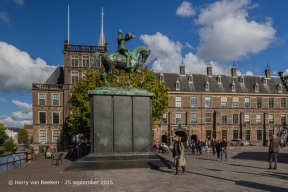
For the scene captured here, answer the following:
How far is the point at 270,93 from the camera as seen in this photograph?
51531 millimetres

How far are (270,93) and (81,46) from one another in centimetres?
3859

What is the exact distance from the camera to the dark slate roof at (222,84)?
49.8 meters

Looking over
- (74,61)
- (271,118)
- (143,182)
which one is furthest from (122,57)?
(271,118)

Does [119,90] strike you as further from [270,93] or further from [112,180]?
[270,93]

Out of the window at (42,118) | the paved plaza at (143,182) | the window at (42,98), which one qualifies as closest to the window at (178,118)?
the window at (42,118)

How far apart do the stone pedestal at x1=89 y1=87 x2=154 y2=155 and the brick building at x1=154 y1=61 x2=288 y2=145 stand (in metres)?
34.6

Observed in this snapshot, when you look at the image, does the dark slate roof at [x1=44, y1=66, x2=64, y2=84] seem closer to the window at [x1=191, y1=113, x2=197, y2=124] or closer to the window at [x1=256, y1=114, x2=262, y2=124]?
Result: the window at [x1=191, y1=113, x2=197, y2=124]

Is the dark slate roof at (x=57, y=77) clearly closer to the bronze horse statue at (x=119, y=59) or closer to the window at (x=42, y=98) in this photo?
the window at (x=42, y=98)

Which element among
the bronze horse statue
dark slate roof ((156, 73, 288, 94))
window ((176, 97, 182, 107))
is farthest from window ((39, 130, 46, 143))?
the bronze horse statue

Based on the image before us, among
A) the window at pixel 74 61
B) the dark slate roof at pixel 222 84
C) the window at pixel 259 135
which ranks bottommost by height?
the window at pixel 259 135

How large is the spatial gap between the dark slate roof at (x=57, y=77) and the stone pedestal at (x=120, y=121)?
36.4 m

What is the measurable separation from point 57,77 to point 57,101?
533 cm

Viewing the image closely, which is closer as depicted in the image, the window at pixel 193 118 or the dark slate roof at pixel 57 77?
the dark slate roof at pixel 57 77

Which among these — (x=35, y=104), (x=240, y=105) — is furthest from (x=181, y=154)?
(x=240, y=105)
